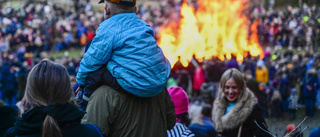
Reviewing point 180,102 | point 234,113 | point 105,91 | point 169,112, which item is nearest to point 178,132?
point 180,102

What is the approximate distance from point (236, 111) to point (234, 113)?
1.1 inches

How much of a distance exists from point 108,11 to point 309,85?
10.9m

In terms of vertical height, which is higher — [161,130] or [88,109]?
[88,109]

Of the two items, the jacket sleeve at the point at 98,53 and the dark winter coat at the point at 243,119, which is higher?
the jacket sleeve at the point at 98,53

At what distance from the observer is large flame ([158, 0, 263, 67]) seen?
1866 cm

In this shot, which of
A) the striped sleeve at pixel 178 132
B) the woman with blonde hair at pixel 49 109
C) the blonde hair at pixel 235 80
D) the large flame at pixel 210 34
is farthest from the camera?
the large flame at pixel 210 34

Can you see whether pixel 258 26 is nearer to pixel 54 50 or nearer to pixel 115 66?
pixel 54 50

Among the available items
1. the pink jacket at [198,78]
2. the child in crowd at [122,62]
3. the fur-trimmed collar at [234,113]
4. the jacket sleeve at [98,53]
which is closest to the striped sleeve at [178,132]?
the fur-trimmed collar at [234,113]

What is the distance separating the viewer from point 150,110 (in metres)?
2.90

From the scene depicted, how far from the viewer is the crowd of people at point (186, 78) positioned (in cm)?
271

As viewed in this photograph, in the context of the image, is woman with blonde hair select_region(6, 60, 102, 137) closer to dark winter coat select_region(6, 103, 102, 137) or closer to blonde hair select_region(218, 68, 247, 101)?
dark winter coat select_region(6, 103, 102, 137)

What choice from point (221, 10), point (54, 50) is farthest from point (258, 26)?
point (54, 50)

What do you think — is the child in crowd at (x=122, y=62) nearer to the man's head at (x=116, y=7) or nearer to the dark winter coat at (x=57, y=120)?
the man's head at (x=116, y=7)

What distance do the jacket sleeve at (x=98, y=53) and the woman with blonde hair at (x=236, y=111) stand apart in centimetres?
205
